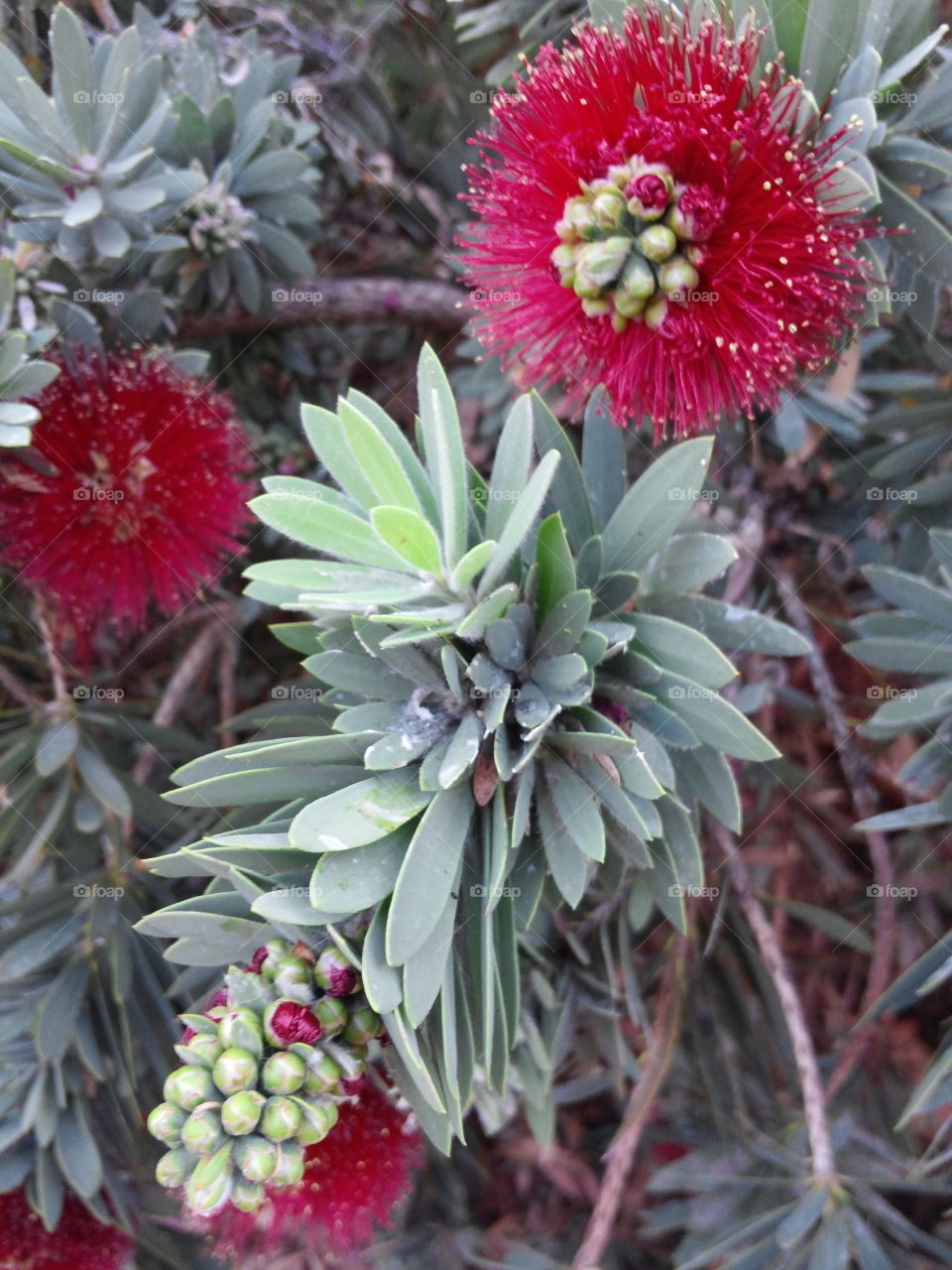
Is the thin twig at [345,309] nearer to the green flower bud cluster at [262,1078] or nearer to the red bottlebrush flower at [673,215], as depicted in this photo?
the red bottlebrush flower at [673,215]

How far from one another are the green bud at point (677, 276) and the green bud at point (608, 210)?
0.19 ft

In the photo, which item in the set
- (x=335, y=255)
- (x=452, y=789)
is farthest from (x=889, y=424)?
(x=335, y=255)

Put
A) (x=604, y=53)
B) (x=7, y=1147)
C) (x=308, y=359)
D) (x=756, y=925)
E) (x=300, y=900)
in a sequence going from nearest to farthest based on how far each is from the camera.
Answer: (x=300, y=900), (x=604, y=53), (x=7, y=1147), (x=756, y=925), (x=308, y=359)

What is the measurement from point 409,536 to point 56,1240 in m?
1.14

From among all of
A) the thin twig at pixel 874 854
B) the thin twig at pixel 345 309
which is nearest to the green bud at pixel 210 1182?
the thin twig at pixel 874 854

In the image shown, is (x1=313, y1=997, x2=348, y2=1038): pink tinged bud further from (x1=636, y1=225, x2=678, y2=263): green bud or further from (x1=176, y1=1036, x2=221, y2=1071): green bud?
(x1=636, y1=225, x2=678, y2=263): green bud

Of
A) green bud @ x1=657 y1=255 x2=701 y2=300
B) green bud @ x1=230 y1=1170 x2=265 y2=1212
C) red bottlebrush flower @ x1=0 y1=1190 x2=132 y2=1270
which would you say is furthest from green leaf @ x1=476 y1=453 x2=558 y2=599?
red bottlebrush flower @ x1=0 y1=1190 x2=132 y2=1270

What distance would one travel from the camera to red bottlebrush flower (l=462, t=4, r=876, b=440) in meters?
0.81

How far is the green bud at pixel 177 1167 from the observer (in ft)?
2.26

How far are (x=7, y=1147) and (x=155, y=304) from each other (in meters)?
1.07

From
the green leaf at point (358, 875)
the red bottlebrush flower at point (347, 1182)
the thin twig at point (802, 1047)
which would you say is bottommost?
the red bottlebrush flower at point (347, 1182)

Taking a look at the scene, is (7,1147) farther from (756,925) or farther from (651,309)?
(651,309)

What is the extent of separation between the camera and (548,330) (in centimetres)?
93

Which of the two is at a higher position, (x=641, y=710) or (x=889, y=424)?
(x=889, y=424)
